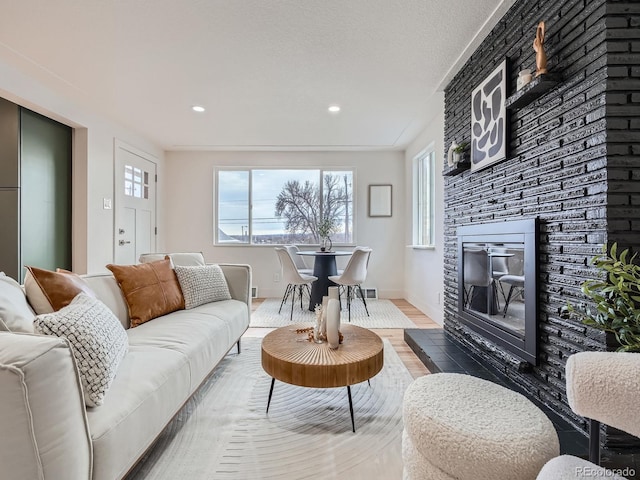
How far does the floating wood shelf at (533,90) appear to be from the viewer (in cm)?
150

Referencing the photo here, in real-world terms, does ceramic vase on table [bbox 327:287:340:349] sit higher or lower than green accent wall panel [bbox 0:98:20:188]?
lower

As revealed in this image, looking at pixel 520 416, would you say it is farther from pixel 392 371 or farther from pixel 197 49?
pixel 197 49

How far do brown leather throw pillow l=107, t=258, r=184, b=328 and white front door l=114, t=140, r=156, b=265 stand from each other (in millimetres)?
2214

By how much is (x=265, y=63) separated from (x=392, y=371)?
2.54m

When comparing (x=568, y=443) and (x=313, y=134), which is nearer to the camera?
(x=568, y=443)

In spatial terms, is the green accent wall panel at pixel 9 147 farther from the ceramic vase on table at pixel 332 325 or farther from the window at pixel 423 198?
the window at pixel 423 198

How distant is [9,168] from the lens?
2975mm

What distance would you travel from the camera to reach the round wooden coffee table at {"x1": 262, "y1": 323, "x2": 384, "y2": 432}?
1.47 meters

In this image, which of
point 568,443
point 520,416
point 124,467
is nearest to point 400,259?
point 568,443

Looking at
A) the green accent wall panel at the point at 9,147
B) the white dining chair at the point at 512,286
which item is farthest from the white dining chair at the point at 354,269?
the green accent wall panel at the point at 9,147

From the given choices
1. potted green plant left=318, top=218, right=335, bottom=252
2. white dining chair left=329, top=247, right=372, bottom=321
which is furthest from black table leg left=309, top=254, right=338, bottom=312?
potted green plant left=318, top=218, right=335, bottom=252

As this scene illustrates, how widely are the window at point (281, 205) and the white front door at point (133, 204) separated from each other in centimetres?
96

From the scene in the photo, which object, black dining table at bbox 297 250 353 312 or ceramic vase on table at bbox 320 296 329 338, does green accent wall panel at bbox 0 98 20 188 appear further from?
ceramic vase on table at bbox 320 296 329 338

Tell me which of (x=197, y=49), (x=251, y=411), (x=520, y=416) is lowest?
(x=251, y=411)
